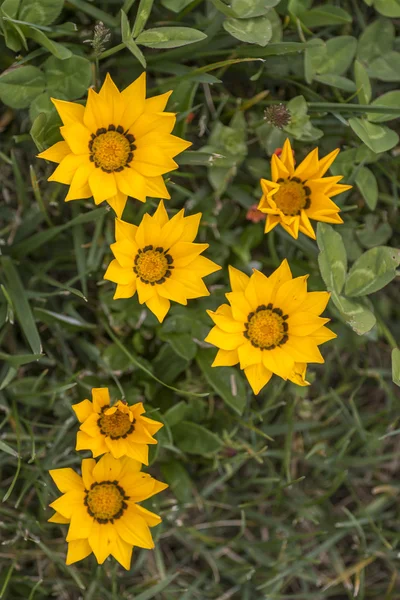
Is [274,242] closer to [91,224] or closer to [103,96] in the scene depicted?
[91,224]

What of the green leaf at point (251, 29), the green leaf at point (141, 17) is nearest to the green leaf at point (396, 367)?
the green leaf at point (251, 29)

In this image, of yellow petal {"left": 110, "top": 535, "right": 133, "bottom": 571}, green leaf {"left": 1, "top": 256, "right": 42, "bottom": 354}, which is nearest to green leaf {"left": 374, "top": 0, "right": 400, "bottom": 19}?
green leaf {"left": 1, "top": 256, "right": 42, "bottom": 354}

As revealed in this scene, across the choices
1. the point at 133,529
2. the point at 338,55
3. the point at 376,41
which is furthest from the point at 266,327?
the point at 376,41

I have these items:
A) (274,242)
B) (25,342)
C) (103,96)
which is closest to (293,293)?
(274,242)

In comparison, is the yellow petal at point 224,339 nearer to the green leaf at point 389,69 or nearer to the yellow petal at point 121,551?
the yellow petal at point 121,551

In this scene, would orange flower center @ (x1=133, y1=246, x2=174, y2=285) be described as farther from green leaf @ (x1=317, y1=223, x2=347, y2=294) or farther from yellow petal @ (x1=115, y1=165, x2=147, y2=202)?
green leaf @ (x1=317, y1=223, x2=347, y2=294)

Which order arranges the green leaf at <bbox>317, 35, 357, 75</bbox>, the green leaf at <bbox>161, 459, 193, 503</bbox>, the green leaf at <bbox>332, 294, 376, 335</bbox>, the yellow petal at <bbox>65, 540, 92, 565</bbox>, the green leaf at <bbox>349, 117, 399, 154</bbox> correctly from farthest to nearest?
the green leaf at <bbox>161, 459, 193, 503</bbox>
the green leaf at <bbox>317, 35, 357, 75</bbox>
the green leaf at <bbox>349, 117, 399, 154</bbox>
the green leaf at <bbox>332, 294, 376, 335</bbox>
the yellow petal at <bbox>65, 540, 92, 565</bbox>
